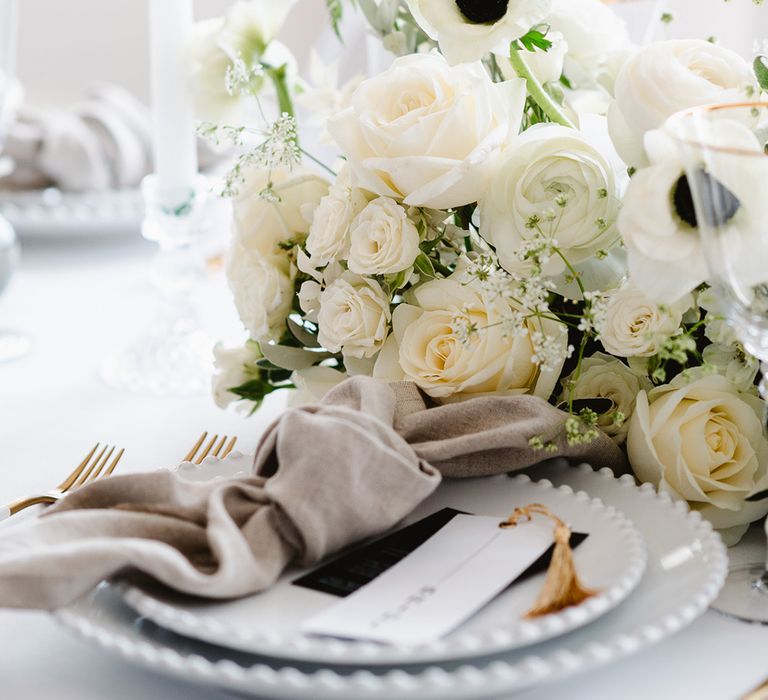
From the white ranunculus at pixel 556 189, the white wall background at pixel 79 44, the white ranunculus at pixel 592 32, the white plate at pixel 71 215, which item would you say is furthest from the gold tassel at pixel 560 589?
the white wall background at pixel 79 44

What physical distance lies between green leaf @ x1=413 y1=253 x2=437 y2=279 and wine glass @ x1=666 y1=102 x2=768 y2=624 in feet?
0.65

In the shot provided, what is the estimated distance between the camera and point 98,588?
0.51 meters

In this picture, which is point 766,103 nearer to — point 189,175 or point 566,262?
point 566,262

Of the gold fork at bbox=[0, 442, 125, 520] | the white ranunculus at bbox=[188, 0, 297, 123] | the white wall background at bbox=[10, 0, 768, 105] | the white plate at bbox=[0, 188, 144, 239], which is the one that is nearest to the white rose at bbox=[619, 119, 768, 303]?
the gold fork at bbox=[0, 442, 125, 520]

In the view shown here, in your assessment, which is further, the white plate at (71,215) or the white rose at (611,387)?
the white plate at (71,215)

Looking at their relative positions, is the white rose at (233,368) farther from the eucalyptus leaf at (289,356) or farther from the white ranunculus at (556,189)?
the white ranunculus at (556,189)

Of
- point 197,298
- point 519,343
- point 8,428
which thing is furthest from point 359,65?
point 519,343

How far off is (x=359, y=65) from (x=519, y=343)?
914 millimetres

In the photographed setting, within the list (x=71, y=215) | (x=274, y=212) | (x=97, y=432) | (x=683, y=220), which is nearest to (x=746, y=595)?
(x=683, y=220)

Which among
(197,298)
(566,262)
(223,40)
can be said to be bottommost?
(197,298)

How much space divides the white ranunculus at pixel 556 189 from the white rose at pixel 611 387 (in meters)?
0.07

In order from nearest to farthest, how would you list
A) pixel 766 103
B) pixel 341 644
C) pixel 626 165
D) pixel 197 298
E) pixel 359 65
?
1. pixel 341 644
2. pixel 766 103
3. pixel 626 165
4. pixel 197 298
5. pixel 359 65

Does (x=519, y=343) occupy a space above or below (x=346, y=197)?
below

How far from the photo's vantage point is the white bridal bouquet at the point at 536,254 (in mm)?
620
